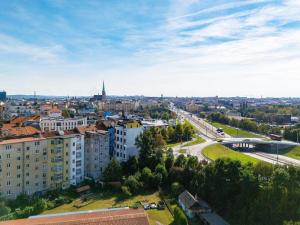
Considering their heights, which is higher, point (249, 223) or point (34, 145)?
point (34, 145)

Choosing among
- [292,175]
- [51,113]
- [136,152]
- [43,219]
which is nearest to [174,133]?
[136,152]

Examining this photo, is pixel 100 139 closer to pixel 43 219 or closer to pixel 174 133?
pixel 43 219

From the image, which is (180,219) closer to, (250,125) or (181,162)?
(181,162)

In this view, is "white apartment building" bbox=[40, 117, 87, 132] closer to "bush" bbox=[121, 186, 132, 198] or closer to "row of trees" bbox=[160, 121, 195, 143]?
"row of trees" bbox=[160, 121, 195, 143]

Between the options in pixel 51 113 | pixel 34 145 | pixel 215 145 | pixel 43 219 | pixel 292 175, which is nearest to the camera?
pixel 43 219

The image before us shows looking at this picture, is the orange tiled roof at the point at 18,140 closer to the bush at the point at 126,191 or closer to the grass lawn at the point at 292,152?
the bush at the point at 126,191

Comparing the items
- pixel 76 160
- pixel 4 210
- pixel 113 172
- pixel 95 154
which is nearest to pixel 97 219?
pixel 4 210
